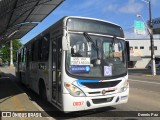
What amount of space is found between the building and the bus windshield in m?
64.8

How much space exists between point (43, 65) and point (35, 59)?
2.17m

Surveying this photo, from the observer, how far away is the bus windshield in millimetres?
9008

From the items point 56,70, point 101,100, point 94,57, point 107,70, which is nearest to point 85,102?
point 101,100

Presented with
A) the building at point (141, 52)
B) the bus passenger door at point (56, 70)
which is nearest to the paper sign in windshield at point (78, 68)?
the bus passenger door at point (56, 70)

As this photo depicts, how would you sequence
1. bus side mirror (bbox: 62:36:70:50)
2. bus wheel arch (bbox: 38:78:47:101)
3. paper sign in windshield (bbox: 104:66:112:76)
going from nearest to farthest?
bus side mirror (bbox: 62:36:70:50), paper sign in windshield (bbox: 104:66:112:76), bus wheel arch (bbox: 38:78:47:101)

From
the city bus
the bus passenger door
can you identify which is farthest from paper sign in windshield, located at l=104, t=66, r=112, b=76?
the bus passenger door

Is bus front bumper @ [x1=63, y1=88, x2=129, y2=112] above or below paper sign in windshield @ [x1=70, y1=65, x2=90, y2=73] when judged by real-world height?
below

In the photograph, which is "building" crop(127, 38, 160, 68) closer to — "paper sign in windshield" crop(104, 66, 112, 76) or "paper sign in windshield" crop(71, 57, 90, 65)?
"paper sign in windshield" crop(104, 66, 112, 76)

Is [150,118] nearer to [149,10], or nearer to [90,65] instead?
[90,65]

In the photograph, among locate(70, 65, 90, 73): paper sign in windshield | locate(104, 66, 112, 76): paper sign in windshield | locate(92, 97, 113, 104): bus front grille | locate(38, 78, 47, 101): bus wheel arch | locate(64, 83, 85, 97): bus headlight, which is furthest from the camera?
locate(38, 78, 47, 101): bus wheel arch

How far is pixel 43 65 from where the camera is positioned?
11641mm

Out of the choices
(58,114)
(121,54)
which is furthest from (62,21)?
(58,114)

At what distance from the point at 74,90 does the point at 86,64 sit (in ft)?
2.88

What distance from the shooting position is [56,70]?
9750 mm
